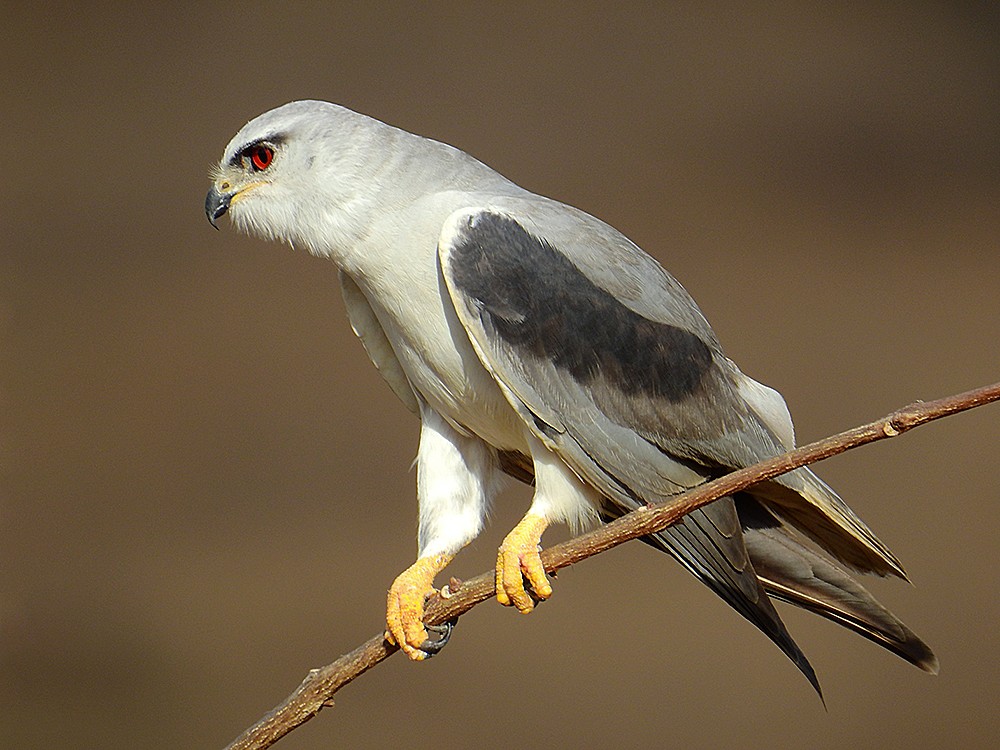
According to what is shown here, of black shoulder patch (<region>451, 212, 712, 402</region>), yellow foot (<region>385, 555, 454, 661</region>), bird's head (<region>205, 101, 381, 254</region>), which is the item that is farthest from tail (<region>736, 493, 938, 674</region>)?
bird's head (<region>205, 101, 381, 254</region>)

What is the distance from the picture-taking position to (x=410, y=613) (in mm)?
1705

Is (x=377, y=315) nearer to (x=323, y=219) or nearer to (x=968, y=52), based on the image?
A: (x=323, y=219)

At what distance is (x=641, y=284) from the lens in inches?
69.4

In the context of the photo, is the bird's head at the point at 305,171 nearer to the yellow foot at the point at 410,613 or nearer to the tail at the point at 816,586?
the yellow foot at the point at 410,613

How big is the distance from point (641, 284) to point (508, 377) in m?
0.28

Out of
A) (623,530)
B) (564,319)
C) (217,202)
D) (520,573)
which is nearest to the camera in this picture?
(623,530)

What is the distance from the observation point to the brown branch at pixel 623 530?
4.03 feet

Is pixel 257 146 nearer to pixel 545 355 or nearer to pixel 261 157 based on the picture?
pixel 261 157

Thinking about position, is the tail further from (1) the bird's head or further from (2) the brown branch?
(1) the bird's head

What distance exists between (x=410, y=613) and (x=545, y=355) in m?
0.44

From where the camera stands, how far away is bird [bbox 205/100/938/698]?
5.43 feet

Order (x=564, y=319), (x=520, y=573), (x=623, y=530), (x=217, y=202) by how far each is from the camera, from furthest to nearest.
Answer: (x=217, y=202), (x=564, y=319), (x=520, y=573), (x=623, y=530)

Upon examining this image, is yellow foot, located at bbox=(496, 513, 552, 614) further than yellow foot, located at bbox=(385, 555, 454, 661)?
No

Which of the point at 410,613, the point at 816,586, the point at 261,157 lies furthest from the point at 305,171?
the point at 816,586
